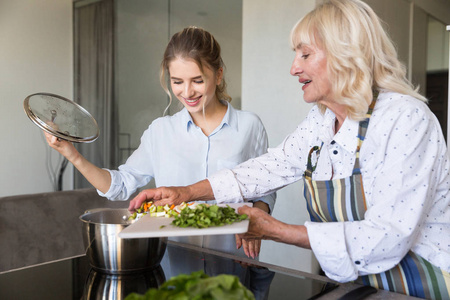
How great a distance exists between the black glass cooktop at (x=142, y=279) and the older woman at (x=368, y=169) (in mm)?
103

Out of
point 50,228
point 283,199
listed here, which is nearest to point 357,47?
point 50,228

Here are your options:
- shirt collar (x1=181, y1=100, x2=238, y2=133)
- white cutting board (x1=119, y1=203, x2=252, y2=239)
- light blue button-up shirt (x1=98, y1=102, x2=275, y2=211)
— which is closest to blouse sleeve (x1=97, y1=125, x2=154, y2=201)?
light blue button-up shirt (x1=98, y1=102, x2=275, y2=211)

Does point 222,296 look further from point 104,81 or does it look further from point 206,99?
point 104,81

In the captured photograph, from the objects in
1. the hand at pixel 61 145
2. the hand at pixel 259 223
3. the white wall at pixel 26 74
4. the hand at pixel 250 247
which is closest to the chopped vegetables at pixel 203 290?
the hand at pixel 259 223

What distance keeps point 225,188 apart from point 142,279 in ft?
1.64

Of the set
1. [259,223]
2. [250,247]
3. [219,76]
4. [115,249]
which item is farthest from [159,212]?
[219,76]

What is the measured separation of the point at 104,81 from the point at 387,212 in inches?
146

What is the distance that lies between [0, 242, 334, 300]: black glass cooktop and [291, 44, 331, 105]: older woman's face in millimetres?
461

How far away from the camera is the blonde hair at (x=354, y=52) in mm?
1076

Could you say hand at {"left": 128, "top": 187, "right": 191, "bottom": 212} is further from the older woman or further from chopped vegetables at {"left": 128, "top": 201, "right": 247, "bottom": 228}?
the older woman

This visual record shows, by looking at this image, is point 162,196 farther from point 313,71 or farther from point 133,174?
point 313,71

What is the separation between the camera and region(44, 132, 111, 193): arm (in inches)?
56.6

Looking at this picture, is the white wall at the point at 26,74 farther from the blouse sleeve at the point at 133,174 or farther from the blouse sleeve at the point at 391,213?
the blouse sleeve at the point at 391,213

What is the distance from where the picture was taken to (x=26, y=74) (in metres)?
4.11
